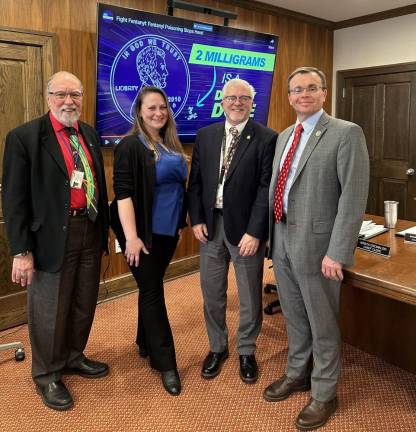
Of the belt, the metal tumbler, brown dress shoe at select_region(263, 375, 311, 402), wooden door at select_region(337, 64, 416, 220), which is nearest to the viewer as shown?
the belt

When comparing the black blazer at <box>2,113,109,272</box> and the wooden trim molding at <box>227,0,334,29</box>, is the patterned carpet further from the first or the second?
the wooden trim molding at <box>227,0,334,29</box>

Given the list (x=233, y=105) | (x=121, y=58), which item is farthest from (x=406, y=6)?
(x=233, y=105)

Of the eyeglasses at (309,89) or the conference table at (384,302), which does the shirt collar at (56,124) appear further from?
the conference table at (384,302)

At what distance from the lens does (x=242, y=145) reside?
7.08 ft

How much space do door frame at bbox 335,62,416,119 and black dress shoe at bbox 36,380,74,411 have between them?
442 cm

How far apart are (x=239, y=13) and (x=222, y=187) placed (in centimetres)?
268

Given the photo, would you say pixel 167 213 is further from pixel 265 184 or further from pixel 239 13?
pixel 239 13

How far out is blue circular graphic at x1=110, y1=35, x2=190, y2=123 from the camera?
3.22m

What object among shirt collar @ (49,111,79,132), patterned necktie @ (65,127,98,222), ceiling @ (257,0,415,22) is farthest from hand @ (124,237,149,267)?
ceiling @ (257,0,415,22)

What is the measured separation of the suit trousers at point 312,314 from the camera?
1.92 m

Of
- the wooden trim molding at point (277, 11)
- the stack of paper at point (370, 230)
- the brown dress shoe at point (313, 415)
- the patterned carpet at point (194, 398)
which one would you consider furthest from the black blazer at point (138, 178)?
the wooden trim molding at point (277, 11)

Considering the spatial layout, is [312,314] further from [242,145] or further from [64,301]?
[64,301]

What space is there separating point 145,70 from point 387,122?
292cm

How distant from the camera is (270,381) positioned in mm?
2342
